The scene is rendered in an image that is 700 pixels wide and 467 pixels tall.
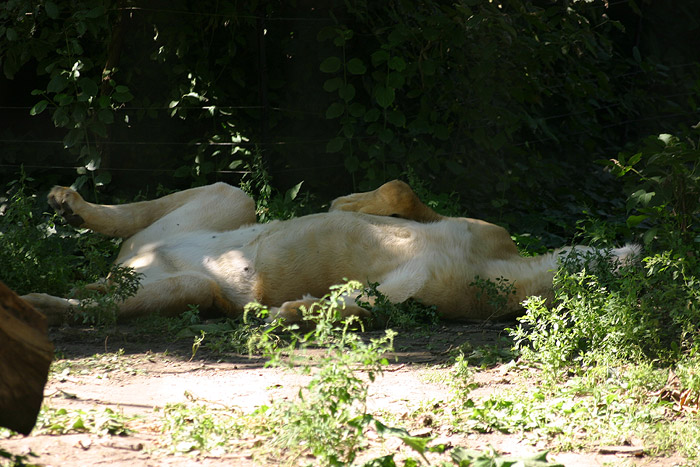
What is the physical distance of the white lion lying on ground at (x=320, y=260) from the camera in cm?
453

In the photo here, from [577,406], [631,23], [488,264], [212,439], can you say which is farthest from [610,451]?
[631,23]

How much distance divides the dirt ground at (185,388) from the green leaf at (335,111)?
9.30 feet

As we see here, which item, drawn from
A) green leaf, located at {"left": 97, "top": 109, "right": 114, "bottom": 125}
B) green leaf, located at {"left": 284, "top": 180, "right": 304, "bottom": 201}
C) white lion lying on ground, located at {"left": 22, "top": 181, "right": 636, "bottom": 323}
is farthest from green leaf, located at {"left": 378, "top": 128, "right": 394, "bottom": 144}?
green leaf, located at {"left": 97, "top": 109, "right": 114, "bottom": 125}

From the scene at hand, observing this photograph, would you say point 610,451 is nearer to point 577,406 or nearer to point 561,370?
point 577,406

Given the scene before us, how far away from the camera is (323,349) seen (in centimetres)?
404

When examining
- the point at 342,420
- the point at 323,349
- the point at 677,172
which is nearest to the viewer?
the point at 342,420

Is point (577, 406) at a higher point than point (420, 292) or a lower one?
lower

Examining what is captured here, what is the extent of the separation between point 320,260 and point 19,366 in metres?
2.77

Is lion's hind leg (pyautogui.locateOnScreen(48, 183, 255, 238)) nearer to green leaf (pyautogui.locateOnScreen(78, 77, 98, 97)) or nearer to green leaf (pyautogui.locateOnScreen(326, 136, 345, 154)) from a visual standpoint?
green leaf (pyautogui.locateOnScreen(326, 136, 345, 154))

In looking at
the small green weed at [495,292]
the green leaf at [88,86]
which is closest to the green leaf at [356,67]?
the green leaf at [88,86]

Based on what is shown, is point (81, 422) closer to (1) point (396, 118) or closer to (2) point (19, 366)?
(2) point (19, 366)

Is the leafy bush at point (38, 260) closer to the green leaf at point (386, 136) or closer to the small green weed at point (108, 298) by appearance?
the small green weed at point (108, 298)

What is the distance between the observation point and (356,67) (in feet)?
21.7

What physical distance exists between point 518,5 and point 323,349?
3.92 meters
